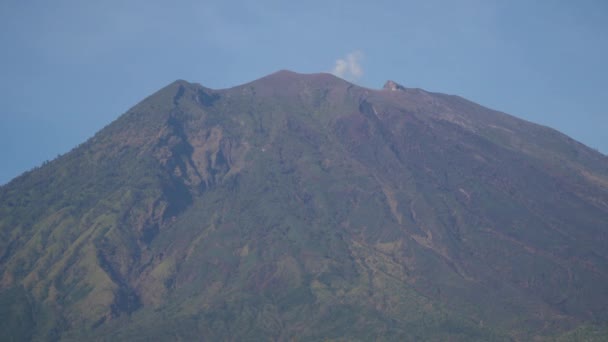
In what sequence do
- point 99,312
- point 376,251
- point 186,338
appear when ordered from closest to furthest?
point 186,338 → point 99,312 → point 376,251

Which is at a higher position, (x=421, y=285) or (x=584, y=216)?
(x=584, y=216)

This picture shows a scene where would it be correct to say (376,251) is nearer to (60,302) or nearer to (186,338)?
(186,338)

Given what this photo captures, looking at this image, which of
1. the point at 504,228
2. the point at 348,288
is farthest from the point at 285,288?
the point at 504,228

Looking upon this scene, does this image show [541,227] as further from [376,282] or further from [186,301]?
[186,301]

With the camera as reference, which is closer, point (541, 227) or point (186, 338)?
point (186, 338)

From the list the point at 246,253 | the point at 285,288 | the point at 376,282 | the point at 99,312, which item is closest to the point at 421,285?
the point at 376,282

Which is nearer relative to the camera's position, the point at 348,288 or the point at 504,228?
the point at 348,288

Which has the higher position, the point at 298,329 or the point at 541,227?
the point at 541,227

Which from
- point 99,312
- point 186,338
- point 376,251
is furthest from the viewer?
point 376,251
